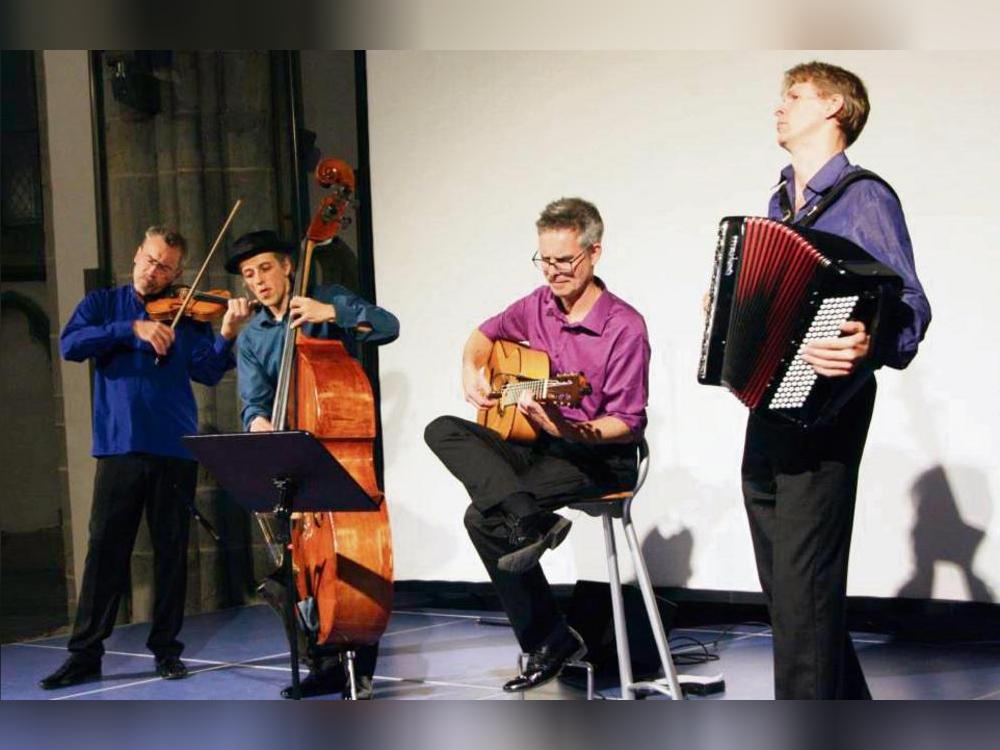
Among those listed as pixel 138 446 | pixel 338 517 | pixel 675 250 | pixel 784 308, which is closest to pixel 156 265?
pixel 138 446

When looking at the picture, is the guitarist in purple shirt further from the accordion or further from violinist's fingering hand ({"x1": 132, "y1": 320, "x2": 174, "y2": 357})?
violinist's fingering hand ({"x1": 132, "y1": 320, "x2": 174, "y2": 357})

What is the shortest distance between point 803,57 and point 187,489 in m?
2.36

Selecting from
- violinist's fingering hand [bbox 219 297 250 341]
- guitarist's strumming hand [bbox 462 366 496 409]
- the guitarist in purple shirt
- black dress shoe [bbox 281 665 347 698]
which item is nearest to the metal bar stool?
the guitarist in purple shirt

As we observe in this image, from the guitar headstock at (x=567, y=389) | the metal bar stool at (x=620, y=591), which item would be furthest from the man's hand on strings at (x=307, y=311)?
the metal bar stool at (x=620, y=591)

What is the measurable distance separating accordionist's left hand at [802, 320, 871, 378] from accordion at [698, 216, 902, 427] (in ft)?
0.06

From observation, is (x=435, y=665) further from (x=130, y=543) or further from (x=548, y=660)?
(x=130, y=543)

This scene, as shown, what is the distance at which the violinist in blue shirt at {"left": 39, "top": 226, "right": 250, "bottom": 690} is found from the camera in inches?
178

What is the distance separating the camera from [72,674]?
4.51m

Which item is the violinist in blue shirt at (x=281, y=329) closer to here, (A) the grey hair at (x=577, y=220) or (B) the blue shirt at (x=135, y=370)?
(B) the blue shirt at (x=135, y=370)

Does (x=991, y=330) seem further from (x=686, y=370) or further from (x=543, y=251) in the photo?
(x=543, y=251)

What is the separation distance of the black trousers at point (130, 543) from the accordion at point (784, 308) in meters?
1.97

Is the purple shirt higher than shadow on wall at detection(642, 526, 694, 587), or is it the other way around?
the purple shirt

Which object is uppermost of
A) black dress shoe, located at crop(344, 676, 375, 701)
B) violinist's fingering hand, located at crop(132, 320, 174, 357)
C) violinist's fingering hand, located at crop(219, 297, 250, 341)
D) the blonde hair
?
the blonde hair

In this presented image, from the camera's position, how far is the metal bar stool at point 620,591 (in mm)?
3861
